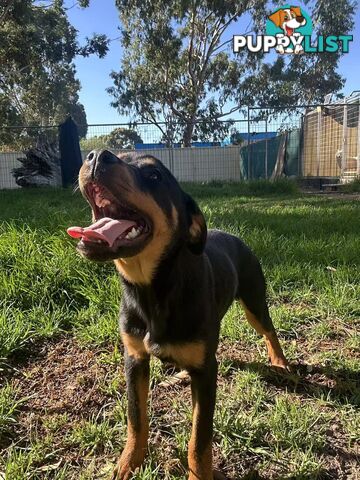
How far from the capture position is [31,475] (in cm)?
203

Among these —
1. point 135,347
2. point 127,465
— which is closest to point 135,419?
point 127,465

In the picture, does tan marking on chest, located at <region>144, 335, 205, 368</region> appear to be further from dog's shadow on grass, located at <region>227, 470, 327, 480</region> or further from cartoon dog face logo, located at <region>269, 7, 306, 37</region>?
cartoon dog face logo, located at <region>269, 7, 306, 37</region>

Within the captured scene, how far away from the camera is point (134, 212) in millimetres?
1997

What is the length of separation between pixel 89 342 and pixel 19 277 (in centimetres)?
107

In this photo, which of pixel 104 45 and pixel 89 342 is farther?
pixel 104 45

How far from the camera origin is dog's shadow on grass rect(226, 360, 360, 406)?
2.68 m

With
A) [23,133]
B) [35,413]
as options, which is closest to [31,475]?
[35,413]

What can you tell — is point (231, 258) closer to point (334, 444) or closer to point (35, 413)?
point (334, 444)

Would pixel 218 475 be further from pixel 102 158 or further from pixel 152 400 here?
pixel 102 158

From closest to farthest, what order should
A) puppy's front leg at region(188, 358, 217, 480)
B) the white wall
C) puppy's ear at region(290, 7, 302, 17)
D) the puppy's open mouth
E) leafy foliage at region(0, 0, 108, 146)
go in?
the puppy's open mouth < puppy's front leg at region(188, 358, 217, 480) < the white wall < leafy foliage at region(0, 0, 108, 146) < puppy's ear at region(290, 7, 302, 17)

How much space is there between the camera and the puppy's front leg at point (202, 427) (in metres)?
1.98

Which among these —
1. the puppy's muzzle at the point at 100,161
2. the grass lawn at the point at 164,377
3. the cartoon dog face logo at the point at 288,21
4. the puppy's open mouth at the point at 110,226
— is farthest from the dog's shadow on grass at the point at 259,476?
the cartoon dog face logo at the point at 288,21

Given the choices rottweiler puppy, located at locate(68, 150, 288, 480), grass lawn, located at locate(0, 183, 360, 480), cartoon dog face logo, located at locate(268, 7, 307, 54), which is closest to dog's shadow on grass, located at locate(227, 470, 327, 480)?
grass lawn, located at locate(0, 183, 360, 480)

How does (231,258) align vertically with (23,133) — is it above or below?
below
